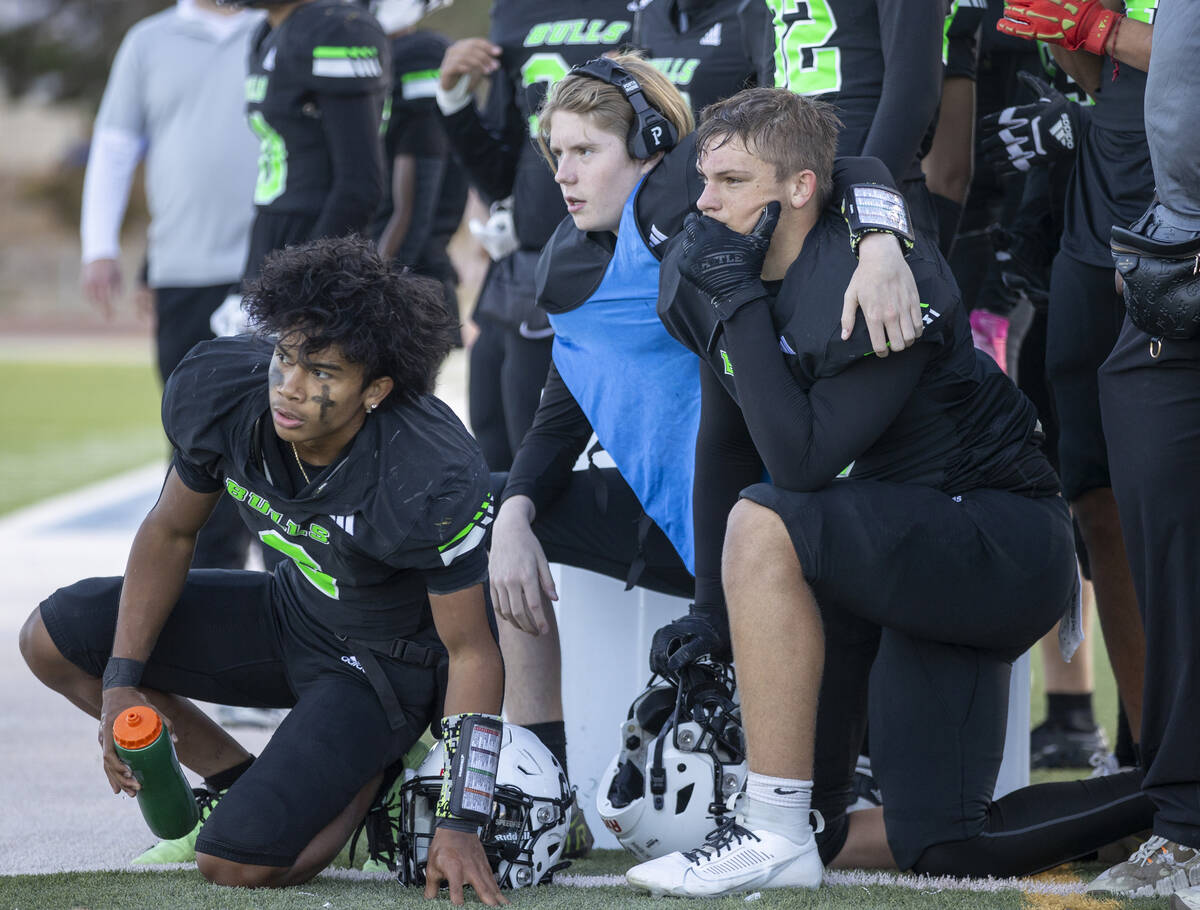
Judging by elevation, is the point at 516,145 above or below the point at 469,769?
above

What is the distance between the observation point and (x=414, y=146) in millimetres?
5211

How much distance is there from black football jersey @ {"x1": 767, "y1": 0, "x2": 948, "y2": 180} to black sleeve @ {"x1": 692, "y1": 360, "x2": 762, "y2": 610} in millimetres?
647

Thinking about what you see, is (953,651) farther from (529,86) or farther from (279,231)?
(279,231)

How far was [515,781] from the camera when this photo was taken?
2.89 m

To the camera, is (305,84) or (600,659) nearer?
(600,659)

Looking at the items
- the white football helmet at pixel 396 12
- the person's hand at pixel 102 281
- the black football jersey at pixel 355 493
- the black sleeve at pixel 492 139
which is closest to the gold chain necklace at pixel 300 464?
the black football jersey at pixel 355 493

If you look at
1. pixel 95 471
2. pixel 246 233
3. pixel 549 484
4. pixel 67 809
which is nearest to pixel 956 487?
pixel 549 484

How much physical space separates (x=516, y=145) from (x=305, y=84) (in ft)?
2.02

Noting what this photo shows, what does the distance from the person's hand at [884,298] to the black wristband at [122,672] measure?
148cm

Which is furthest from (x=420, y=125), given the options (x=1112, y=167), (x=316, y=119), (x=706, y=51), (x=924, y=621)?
(x=924, y=621)

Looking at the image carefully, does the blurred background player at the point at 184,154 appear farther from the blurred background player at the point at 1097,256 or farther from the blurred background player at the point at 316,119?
the blurred background player at the point at 1097,256

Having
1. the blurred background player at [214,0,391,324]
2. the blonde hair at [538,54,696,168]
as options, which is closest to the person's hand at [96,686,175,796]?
the blonde hair at [538,54,696,168]

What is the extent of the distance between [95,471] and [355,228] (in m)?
7.34

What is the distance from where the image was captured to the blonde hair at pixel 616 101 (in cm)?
322
